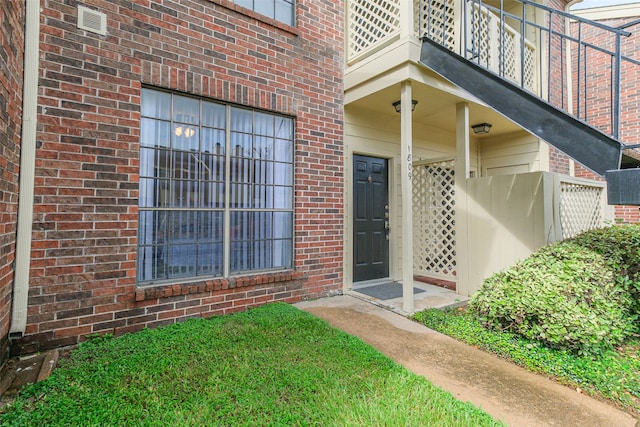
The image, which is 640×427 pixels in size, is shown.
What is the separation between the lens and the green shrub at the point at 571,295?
267 cm

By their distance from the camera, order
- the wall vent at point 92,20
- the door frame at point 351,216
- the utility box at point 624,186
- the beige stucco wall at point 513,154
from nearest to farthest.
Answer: the utility box at point 624,186
the wall vent at point 92,20
the door frame at point 351,216
the beige stucco wall at point 513,154

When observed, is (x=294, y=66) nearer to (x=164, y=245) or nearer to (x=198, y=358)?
(x=164, y=245)

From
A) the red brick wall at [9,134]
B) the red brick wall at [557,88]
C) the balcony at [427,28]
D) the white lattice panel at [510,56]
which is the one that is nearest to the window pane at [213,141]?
the red brick wall at [9,134]

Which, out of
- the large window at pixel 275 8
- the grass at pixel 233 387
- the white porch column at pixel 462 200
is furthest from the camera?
the white porch column at pixel 462 200

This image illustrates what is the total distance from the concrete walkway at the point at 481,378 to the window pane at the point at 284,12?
3.88 metres

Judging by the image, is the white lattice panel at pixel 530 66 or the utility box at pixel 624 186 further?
the white lattice panel at pixel 530 66

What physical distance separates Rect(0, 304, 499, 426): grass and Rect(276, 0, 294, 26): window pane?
13.0ft

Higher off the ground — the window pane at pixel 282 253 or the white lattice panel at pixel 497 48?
the white lattice panel at pixel 497 48

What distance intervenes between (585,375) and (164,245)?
3861 millimetres

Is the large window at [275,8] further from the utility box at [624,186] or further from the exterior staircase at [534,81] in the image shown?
the utility box at [624,186]

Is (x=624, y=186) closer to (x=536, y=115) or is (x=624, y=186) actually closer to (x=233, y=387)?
(x=536, y=115)

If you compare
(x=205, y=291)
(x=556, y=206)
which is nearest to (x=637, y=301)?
(x=556, y=206)

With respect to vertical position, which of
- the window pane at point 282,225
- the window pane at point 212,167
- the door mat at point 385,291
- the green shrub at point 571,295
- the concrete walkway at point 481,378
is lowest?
the concrete walkway at point 481,378

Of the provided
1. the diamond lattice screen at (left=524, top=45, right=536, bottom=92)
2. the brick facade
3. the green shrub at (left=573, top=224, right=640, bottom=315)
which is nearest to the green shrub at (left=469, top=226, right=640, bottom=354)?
the green shrub at (left=573, top=224, right=640, bottom=315)
